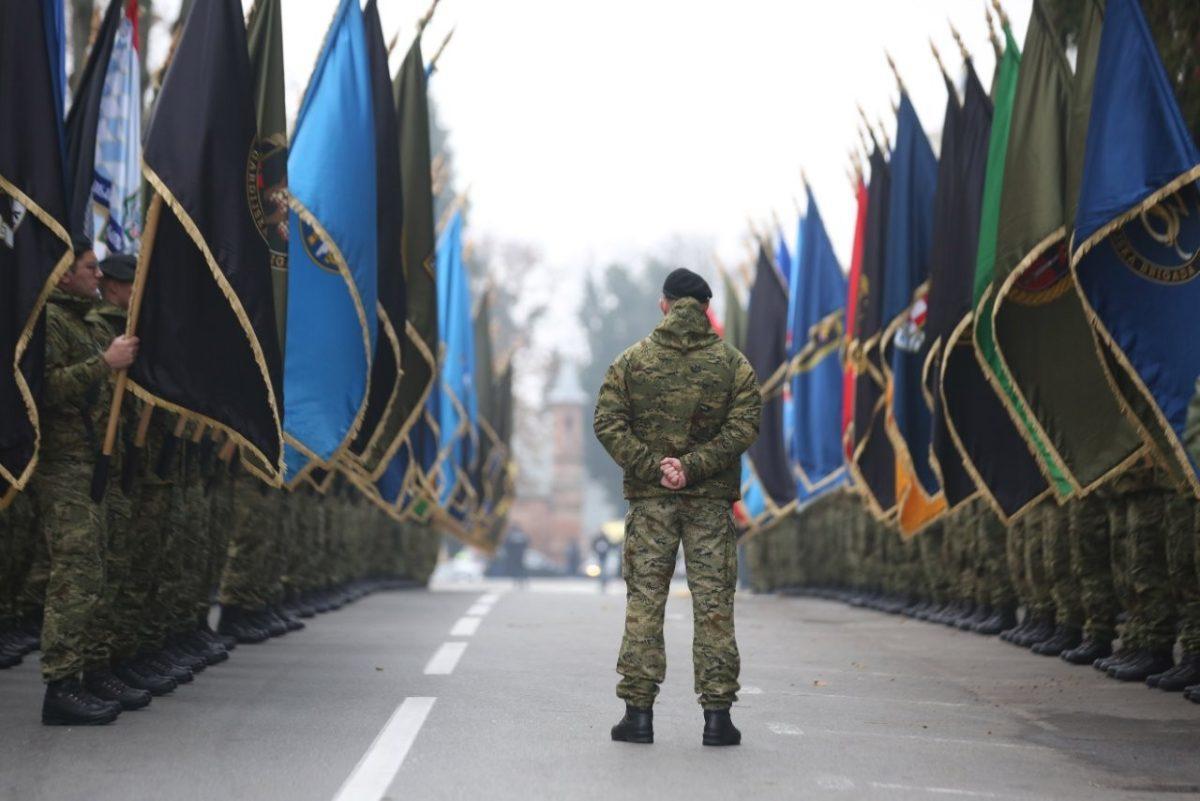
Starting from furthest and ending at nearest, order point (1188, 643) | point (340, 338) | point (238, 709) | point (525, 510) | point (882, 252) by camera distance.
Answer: point (525, 510)
point (882, 252)
point (340, 338)
point (1188, 643)
point (238, 709)

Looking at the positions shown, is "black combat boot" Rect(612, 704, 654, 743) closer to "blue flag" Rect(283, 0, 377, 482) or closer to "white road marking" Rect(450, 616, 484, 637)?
"blue flag" Rect(283, 0, 377, 482)

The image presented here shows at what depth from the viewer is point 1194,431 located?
818cm

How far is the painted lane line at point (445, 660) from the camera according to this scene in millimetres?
10258

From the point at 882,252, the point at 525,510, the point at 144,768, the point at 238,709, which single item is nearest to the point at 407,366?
the point at 882,252

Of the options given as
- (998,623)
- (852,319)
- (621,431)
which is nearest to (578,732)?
(621,431)

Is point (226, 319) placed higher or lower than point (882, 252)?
lower

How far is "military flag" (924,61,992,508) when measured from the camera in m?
13.7

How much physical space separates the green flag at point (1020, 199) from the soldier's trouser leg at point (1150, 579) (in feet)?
1.56

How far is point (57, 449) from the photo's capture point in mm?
7922

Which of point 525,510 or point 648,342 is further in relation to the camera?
point 525,510

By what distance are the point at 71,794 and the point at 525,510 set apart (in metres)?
88.5

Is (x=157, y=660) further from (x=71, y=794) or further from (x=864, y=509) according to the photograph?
(x=864, y=509)

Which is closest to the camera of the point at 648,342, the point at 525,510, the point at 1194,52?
the point at 648,342

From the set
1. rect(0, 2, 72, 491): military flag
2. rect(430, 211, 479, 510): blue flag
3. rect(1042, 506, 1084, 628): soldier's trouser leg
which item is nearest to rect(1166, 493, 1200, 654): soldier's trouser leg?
rect(1042, 506, 1084, 628): soldier's trouser leg
